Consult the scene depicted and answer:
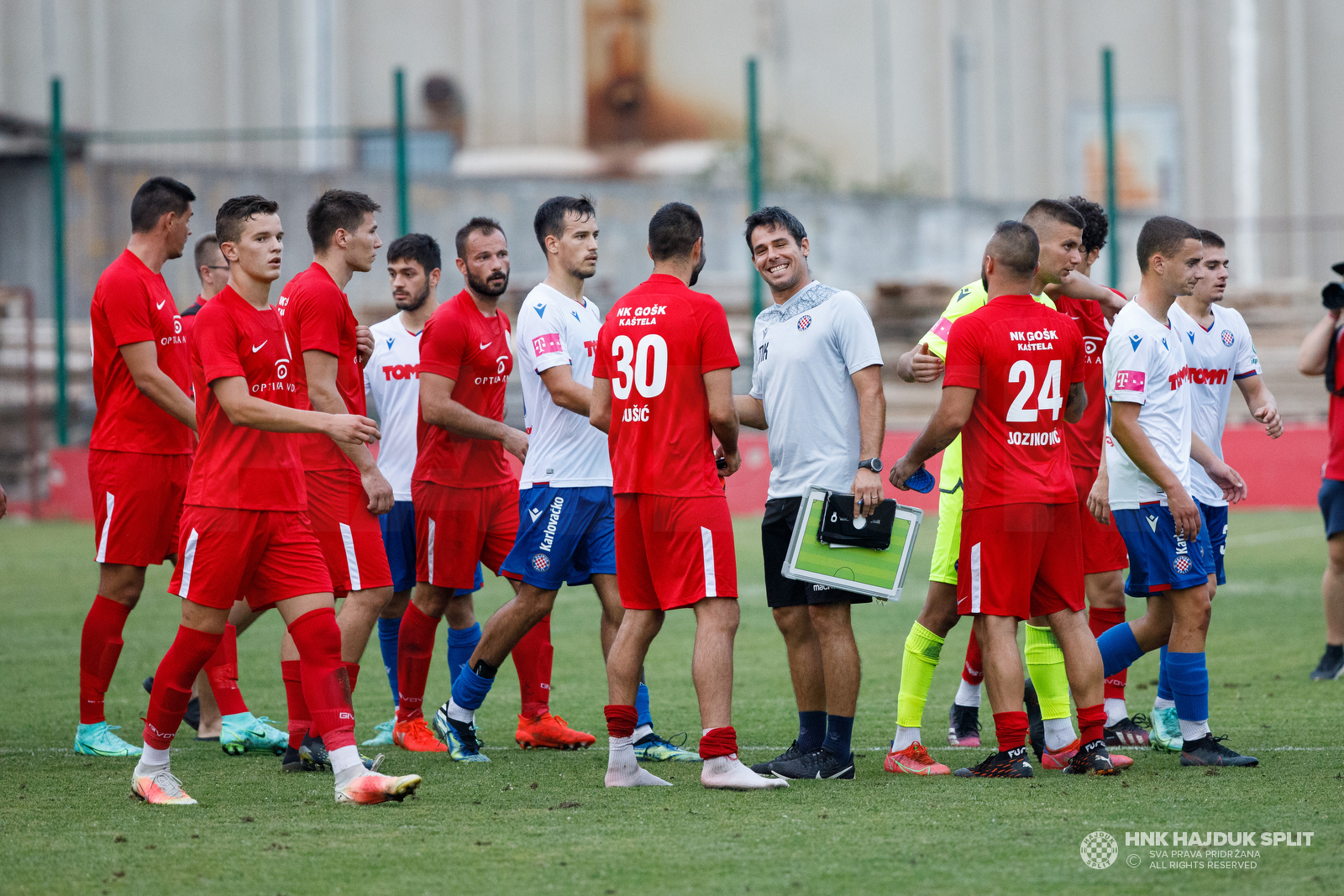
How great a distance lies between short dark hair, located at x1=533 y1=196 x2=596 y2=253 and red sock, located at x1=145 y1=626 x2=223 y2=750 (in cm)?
228

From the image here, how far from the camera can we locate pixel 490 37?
30172mm

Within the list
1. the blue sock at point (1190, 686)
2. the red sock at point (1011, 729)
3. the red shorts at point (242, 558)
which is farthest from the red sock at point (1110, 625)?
the red shorts at point (242, 558)

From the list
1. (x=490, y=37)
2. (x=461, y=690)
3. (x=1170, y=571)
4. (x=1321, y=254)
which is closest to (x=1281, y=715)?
(x=1170, y=571)

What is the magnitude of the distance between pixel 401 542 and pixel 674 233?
242cm

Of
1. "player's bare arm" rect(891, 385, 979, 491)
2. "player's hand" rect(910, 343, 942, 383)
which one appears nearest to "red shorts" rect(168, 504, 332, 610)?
"player's bare arm" rect(891, 385, 979, 491)

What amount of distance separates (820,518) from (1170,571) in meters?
1.52

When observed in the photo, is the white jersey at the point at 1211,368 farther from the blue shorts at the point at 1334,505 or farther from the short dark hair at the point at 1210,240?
the blue shorts at the point at 1334,505

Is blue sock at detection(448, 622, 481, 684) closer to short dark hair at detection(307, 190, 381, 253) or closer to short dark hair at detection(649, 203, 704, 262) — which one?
short dark hair at detection(307, 190, 381, 253)

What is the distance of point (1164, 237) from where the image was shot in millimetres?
6309

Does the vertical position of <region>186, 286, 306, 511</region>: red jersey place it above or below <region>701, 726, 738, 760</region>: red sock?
above

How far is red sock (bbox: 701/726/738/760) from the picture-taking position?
5652mm

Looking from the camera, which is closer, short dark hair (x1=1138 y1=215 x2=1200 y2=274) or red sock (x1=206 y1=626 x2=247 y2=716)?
short dark hair (x1=1138 y1=215 x2=1200 y2=274)

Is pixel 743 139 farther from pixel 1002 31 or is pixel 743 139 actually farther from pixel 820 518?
pixel 820 518

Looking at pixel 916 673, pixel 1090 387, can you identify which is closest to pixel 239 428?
pixel 916 673
